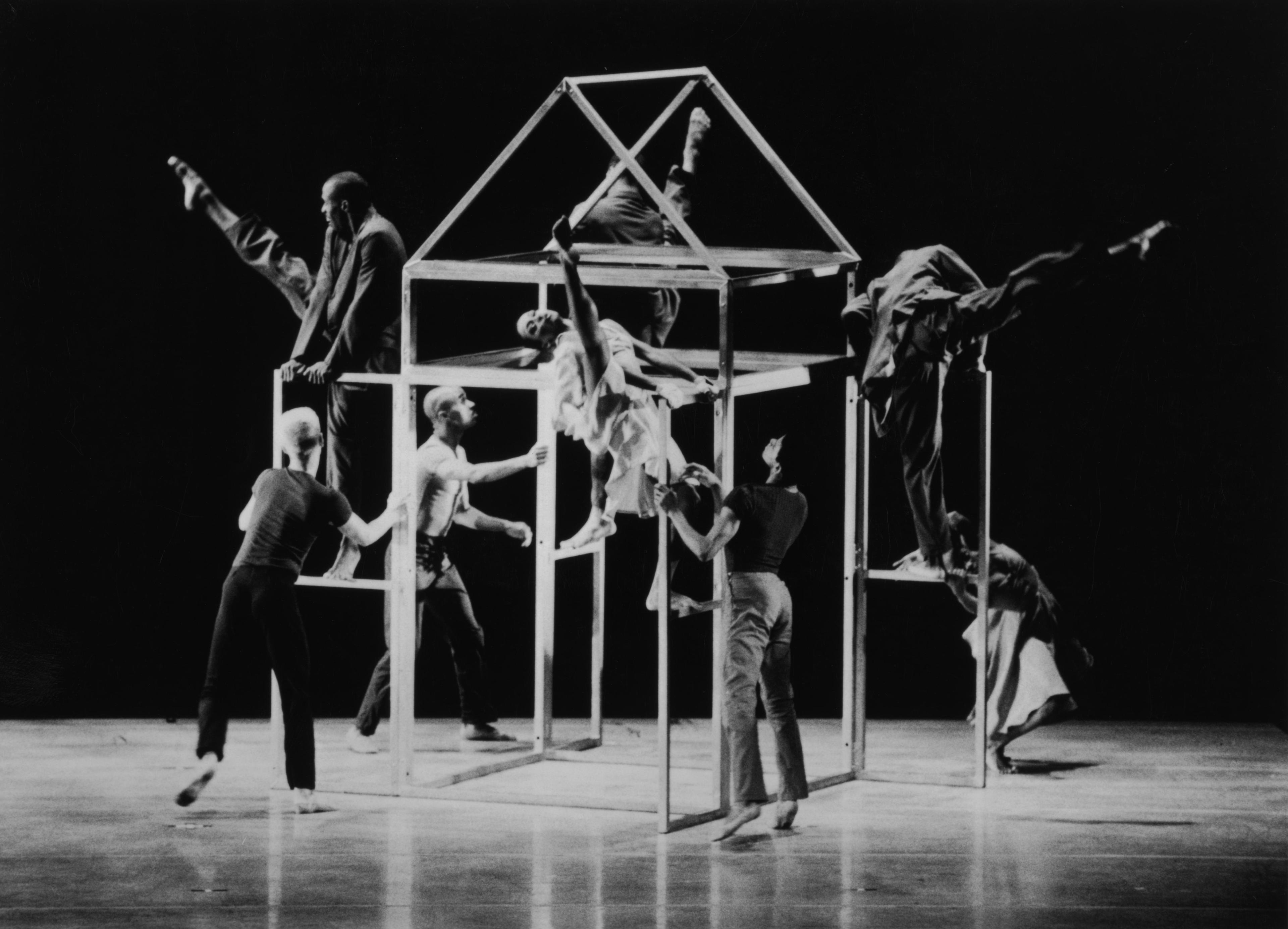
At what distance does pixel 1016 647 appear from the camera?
971 cm

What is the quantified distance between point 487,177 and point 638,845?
3134 millimetres

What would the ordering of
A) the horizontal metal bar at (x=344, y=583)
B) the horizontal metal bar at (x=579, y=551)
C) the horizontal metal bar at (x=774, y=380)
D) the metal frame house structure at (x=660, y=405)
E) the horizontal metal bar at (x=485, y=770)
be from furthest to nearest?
the horizontal metal bar at (x=579, y=551), the horizontal metal bar at (x=485, y=770), the horizontal metal bar at (x=344, y=583), the horizontal metal bar at (x=774, y=380), the metal frame house structure at (x=660, y=405)

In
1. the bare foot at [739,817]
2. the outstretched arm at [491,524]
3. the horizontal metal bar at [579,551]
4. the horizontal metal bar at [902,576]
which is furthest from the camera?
the outstretched arm at [491,524]

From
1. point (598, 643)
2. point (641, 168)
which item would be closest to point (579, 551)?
point (598, 643)

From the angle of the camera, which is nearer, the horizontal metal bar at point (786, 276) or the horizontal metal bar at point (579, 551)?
the horizontal metal bar at point (786, 276)


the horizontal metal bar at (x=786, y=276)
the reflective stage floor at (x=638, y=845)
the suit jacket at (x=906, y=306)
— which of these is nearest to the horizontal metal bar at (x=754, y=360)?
the suit jacket at (x=906, y=306)

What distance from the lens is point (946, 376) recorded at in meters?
9.39

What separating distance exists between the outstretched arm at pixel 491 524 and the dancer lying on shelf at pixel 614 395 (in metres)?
0.82

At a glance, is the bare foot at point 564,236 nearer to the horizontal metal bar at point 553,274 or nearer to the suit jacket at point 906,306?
the horizontal metal bar at point 553,274

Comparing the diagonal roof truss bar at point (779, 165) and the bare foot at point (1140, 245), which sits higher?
the diagonal roof truss bar at point (779, 165)

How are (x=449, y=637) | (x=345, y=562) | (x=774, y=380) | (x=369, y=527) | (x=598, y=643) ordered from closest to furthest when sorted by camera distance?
(x=369, y=527), (x=774, y=380), (x=345, y=562), (x=598, y=643), (x=449, y=637)

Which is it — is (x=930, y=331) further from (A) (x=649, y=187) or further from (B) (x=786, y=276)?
(A) (x=649, y=187)

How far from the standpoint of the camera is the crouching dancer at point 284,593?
27.9 ft

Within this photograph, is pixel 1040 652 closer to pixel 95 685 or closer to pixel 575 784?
pixel 575 784
